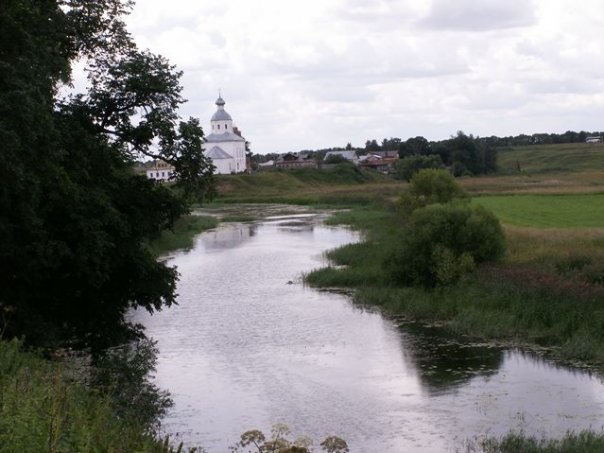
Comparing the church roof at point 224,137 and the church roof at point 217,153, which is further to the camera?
the church roof at point 224,137

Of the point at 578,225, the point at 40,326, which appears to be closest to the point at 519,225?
the point at 578,225

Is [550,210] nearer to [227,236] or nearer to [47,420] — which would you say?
[227,236]

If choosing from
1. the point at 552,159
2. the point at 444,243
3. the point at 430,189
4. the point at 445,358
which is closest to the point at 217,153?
the point at 552,159

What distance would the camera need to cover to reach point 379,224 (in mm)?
55438

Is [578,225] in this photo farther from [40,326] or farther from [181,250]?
[40,326]

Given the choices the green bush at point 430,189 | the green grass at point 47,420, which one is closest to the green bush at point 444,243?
the green bush at point 430,189

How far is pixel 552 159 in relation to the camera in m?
155

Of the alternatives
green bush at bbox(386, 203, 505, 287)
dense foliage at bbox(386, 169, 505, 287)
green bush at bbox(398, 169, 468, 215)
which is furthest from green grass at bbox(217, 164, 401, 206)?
green bush at bbox(386, 203, 505, 287)

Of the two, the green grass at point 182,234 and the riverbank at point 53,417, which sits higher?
the riverbank at point 53,417

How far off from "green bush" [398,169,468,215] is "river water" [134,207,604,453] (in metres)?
16.4

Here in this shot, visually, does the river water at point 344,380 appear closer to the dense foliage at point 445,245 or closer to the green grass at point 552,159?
the dense foliage at point 445,245

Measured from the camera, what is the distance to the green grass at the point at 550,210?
154ft

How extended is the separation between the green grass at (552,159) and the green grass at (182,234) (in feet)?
235

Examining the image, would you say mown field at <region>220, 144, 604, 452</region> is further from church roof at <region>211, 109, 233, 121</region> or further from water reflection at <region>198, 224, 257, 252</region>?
church roof at <region>211, 109, 233, 121</region>
